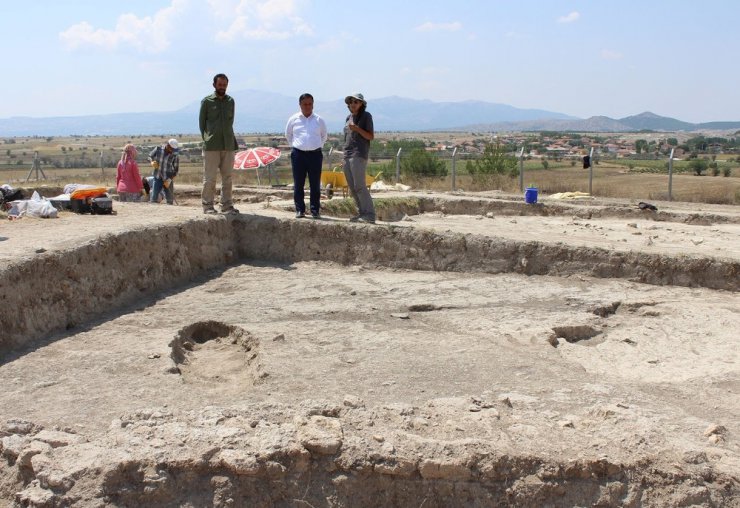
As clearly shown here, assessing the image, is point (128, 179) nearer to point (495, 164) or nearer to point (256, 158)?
point (256, 158)

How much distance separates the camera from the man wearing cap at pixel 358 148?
32.1 ft

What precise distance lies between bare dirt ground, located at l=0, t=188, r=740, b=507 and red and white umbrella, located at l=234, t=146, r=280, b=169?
7.81m

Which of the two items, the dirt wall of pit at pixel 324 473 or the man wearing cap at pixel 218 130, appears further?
the man wearing cap at pixel 218 130

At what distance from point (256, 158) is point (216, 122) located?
8.58m

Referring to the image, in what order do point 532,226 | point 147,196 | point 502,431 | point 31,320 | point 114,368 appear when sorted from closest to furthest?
point 502,431
point 114,368
point 31,320
point 532,226
point 147,196

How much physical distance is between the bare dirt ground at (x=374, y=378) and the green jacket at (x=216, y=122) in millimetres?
1069

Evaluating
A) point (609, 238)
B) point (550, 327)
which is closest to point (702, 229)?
point (609, 238)

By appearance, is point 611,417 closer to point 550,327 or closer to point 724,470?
point 724,470

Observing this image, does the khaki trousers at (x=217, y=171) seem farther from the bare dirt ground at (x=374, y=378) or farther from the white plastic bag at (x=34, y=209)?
the white plastic bag at (x=34, y=209)

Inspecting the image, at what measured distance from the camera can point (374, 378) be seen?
19.0 ft

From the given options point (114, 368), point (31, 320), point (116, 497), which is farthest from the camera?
point (31, 320)

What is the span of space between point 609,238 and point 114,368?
7.05m

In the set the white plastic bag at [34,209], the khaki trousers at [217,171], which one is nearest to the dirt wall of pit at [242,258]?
the khaki trousers at [217,171]

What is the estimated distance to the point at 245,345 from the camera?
684cm
